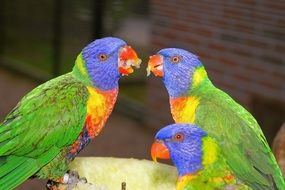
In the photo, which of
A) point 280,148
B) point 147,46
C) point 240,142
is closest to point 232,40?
point 147,46

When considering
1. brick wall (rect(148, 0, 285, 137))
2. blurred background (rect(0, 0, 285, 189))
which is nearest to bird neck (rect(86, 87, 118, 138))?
blurred background (rect(0, 0, 285, 189))

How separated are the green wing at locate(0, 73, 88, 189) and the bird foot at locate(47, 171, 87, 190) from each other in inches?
2.7

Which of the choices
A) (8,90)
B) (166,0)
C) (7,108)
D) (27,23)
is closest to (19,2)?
(27,23)

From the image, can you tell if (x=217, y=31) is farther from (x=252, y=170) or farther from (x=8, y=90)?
(x=252, y=170)

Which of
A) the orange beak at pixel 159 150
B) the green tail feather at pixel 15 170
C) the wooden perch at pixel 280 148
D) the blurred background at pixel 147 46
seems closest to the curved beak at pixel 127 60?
the orange beak at pixel 159 150

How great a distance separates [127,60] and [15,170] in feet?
1.44

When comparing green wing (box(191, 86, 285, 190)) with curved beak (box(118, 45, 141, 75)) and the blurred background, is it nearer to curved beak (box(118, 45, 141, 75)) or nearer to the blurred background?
curved beak (box(118, 45, 141, 75))

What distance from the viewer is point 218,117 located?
6.46ft

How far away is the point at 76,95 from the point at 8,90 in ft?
17.6

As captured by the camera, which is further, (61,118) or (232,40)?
(232,40)

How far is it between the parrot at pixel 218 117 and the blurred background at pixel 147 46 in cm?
274

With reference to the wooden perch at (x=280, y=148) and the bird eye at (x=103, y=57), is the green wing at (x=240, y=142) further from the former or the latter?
the wooden perch at (x=280, y=148)

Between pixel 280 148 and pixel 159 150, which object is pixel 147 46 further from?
pixel 159 150

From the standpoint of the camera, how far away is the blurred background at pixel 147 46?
4953mm
